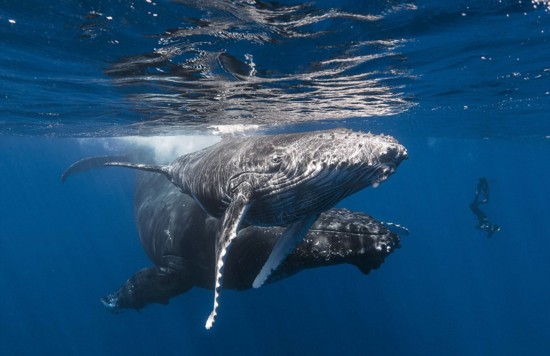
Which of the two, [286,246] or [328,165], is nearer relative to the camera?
[328,165]

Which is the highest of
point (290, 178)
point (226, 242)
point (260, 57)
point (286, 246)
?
point (260, 57)

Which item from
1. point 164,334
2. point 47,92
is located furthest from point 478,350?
point 47,92

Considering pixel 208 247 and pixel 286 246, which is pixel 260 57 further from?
pixel 286 246

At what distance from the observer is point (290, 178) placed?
5328 millimetres

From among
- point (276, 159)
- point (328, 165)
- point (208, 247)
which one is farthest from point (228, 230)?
point (208, 247)

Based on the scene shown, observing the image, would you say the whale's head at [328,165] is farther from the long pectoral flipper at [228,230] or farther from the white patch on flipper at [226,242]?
the white patch on flipper at [226,242]

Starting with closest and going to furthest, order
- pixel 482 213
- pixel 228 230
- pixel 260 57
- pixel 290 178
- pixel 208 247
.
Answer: pixel 228 230, pixel 290 178, pixel 208 247, pixel 260 57, pixel 482 213

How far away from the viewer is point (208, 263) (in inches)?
380

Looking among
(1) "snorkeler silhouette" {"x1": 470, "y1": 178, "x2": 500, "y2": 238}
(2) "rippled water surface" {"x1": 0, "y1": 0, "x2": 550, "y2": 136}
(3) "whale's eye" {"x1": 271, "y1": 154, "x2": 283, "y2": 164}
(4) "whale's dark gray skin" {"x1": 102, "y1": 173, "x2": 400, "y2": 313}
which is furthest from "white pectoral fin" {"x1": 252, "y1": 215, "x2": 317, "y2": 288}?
(1) "snorkeler silhouette" {"x1": 470, "y1": 178, "x2": 500, "y2": 238}

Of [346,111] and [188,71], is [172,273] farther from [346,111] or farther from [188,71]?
[346,111]

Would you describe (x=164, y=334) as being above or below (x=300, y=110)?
below

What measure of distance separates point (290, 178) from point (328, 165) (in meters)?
0.70

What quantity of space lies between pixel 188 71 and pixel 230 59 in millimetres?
1749

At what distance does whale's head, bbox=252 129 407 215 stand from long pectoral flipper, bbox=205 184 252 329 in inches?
13.5
